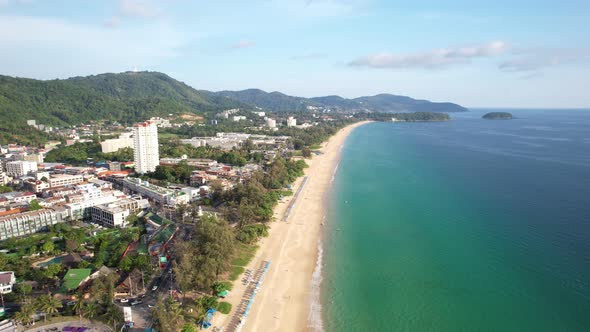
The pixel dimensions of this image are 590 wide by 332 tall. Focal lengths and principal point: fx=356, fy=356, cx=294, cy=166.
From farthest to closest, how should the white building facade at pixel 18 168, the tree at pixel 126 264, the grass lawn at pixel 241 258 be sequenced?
1. the white building facade at pixel 18 168
2. the grass lawn at pixel 241 258
3. the tree at pixel 126 264

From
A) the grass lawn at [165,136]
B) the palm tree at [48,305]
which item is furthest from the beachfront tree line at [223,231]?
the grass lawn at [165,136]

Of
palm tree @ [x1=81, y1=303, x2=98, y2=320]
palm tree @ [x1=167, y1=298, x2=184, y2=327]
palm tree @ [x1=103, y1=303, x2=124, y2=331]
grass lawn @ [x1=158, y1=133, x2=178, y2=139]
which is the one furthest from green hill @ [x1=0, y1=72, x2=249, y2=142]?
palm tree @ [x1=167, y1=298, x2=184, y2=327]

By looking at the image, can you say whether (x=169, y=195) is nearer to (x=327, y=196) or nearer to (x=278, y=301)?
(x=327, y=196)

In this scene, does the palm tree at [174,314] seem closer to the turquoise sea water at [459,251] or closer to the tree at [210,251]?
the tree at [210,251]

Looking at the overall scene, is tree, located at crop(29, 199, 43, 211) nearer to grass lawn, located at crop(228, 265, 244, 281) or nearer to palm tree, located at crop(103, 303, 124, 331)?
palm tree, located at crop(103, 303, 124, 331)

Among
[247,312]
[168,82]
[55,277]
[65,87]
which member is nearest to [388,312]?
[247,312]

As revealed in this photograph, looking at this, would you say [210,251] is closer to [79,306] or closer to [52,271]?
[79,306]
